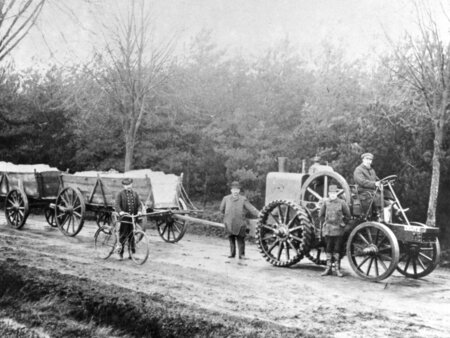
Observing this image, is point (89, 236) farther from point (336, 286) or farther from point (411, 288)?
point (411, 288)

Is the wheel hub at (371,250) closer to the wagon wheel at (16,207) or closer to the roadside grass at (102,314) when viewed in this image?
the roadside grass at (102,314)

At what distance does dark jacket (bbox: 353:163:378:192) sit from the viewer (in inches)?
377

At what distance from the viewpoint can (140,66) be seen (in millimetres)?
17328

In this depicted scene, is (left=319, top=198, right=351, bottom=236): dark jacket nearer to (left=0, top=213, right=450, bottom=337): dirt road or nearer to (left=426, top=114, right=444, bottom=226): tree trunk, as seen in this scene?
(left=0, top=213, right=450, bottom=337): dirt road

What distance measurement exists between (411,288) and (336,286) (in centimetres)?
129

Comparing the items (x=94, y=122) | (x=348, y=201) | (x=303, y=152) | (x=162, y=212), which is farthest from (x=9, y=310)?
(x=94, y=122)

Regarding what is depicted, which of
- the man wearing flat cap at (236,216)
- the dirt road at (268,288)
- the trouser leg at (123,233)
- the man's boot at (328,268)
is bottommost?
the dirt road at (268,288)

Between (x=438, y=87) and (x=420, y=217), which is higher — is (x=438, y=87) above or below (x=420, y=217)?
above

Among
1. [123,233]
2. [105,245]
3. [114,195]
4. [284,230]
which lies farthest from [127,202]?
[284,230]

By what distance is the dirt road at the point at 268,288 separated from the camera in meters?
6.61

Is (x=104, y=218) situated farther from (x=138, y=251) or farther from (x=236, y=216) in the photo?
(x=236, y=216)

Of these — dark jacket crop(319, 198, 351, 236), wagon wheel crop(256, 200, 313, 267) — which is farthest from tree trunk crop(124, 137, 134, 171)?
dark jacket crop(319, 198, 351, 236)

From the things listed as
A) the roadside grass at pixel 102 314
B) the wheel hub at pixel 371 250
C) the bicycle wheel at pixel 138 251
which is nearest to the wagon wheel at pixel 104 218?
the bicycle wheel at pixel 138 251

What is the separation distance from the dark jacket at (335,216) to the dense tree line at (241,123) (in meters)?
4.24
